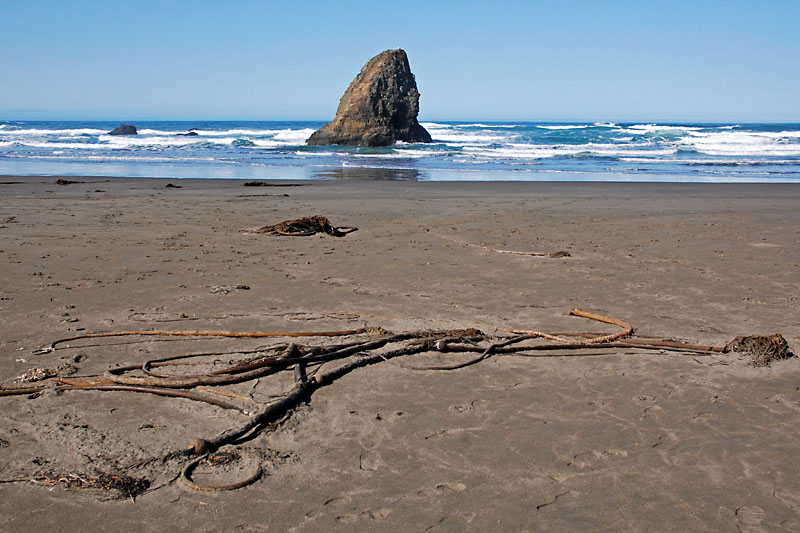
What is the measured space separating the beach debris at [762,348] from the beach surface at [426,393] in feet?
0.22

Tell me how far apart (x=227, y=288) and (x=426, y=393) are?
288cm

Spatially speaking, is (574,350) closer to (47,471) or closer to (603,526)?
(603,526)

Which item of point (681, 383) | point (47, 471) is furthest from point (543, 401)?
point (47, 471)

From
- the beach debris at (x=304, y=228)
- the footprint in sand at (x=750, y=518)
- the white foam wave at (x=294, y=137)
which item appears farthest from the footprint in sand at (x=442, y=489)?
the white foam wave at (x=294, y=137)

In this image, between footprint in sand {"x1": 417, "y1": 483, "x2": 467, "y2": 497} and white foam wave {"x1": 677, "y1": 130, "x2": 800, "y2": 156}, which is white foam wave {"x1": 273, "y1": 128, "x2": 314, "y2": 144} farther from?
footprint in sand {"x1": 417, "y1": 483, "x2": 467, "y2": 497}

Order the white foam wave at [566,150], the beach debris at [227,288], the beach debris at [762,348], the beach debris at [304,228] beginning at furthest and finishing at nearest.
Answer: the white foam wave at [566,150] < the beach debris at [304,228] < the beach debris at [227,288] < the beach debris at [762,348]

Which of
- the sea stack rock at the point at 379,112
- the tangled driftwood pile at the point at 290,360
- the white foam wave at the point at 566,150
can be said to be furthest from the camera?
the sea stack rock at the point at 379,112

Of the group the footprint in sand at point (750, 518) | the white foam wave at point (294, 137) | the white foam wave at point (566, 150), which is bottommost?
the footprint in sand at point (750, 518)

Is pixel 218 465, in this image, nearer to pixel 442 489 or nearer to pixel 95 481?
pixel 95 481

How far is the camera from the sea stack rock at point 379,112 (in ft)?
132

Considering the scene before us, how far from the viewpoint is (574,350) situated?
4.37 metres

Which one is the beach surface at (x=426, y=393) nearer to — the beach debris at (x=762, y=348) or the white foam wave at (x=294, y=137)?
the beach debris at (x=762, y=348)

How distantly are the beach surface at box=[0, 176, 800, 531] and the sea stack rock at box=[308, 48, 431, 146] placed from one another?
106 feet

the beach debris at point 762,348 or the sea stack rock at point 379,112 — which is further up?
the sea stack rock at point 379,112
